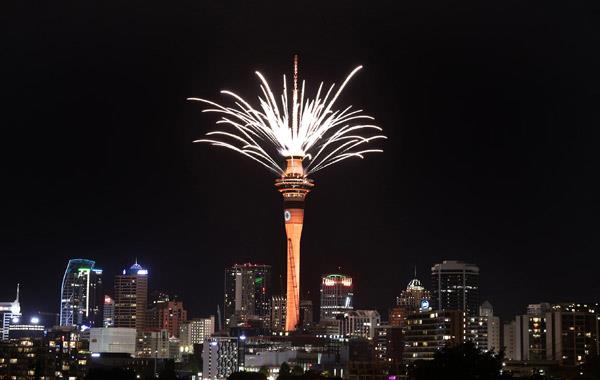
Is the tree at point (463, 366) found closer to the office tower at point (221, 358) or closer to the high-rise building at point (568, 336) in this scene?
the high-rise building at point (568, 336)

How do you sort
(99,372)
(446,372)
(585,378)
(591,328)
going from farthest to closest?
(591,328), (99,372), (585,378), (446,372)

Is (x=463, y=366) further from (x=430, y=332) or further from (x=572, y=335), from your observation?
(x=572, y=335)

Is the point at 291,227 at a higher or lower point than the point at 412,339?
higher

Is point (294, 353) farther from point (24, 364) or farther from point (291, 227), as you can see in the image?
point (24, 364)

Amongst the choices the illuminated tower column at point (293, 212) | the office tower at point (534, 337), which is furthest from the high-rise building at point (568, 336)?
the illuminated tower column at point (293, 212)

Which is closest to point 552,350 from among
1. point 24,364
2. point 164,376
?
point 164,376

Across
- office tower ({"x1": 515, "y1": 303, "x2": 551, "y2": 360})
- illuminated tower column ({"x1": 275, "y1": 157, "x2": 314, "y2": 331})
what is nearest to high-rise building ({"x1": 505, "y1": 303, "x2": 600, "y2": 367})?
office tower ({"x1": 515, "y1": 303, "x2": 551, "y2": 360})

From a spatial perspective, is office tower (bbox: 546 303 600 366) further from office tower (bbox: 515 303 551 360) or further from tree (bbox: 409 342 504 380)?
tree (bbox: 409 342 504 380)

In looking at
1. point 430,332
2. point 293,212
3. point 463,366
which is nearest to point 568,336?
point 430,332

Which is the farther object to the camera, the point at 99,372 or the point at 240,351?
the point at 240,351
